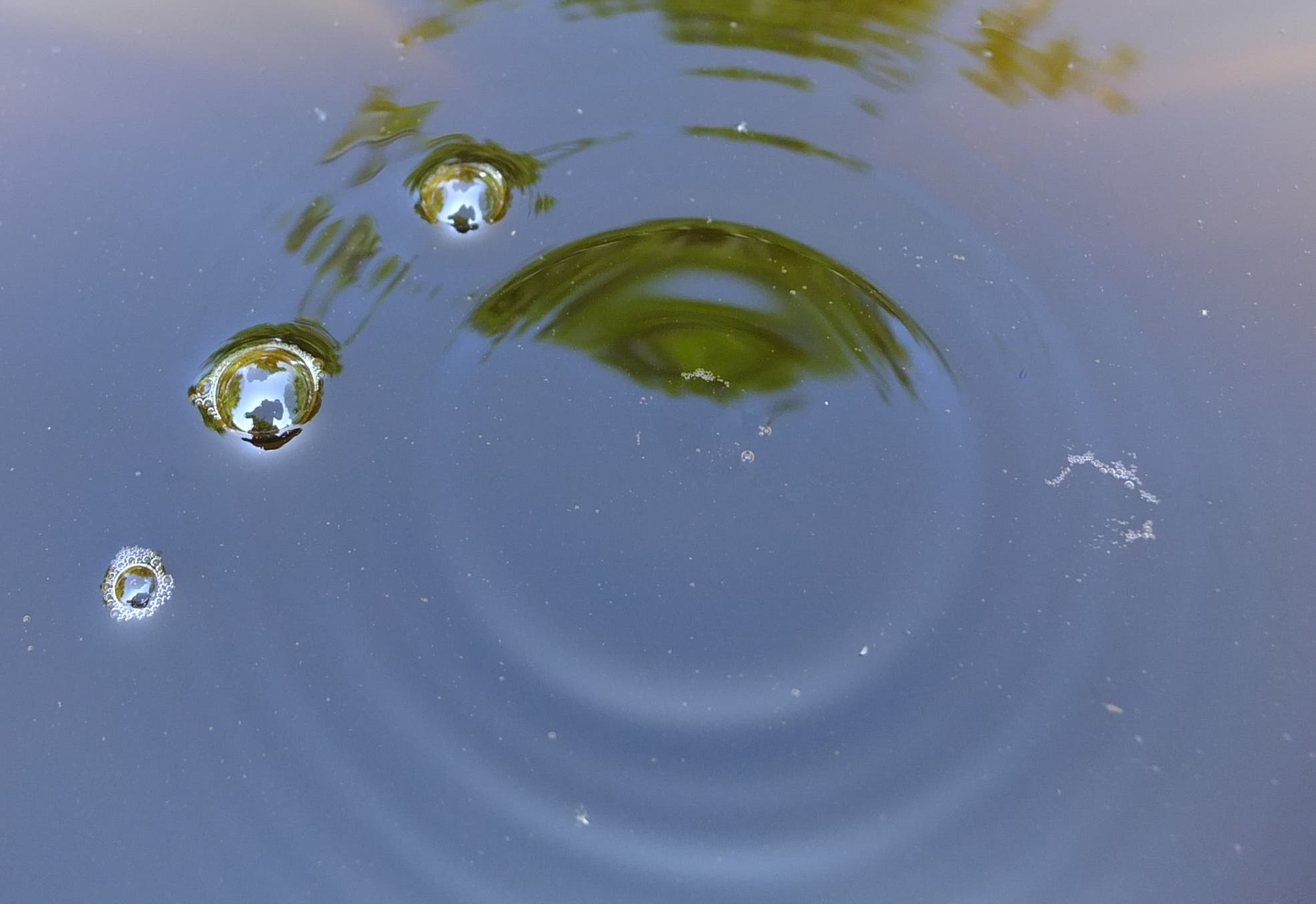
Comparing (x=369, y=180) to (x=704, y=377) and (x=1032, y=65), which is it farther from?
(x=1032, y=65)

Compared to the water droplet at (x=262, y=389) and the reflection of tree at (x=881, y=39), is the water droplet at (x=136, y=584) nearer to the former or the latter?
the water droplet at (x=262, y=389)

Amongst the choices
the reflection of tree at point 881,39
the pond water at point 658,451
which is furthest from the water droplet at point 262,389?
the reflection of tree at point 881,39

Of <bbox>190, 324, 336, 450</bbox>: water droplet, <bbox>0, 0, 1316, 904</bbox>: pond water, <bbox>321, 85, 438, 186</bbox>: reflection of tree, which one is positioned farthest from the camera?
<bbox>321, 85, 438, 186</bbox>: reflection of tree

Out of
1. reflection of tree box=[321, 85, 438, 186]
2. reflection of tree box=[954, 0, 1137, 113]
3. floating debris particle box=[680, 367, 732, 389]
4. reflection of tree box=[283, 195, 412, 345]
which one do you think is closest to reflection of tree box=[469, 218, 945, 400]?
floating debris particle box=[680, 367, 732, 389]

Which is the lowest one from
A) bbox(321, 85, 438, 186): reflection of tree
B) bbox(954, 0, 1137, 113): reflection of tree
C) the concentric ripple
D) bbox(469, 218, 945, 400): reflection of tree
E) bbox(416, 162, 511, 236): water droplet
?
the concentric ripple

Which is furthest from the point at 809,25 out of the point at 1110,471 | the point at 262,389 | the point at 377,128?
the point at 262,389

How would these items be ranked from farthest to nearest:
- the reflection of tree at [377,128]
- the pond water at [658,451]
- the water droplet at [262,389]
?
the reflection of tree at [377,128] < the water droplet at [262,389] < the pond water at [658,451]

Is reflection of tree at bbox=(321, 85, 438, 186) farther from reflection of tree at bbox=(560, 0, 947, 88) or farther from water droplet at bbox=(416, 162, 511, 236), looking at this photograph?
reflection of tree at bbox=(560, 0, 947, 88)
